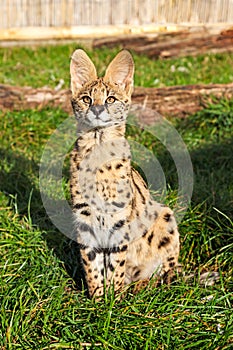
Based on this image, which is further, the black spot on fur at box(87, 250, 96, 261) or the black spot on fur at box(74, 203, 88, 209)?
the black spot on fur at box(87, 250, 96, 261)

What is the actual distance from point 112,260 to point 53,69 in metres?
5.26

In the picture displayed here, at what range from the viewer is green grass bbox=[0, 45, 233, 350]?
3273 mm

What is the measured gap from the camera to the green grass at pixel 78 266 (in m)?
3.27

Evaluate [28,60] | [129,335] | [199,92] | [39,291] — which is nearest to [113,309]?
[129,335]

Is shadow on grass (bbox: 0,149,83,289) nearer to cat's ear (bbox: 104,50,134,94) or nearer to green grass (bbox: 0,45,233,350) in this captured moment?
green grass (bbox: 0,45,233,350)

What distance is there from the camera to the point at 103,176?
3568 mm

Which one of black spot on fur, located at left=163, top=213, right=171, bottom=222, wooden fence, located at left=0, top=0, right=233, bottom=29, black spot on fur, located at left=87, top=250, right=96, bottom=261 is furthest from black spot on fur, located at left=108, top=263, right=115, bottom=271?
wooden fence, located at left=0, top=0, right=233, bottom=29

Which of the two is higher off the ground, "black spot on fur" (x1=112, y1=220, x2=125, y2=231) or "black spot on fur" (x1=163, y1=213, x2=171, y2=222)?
"black spot on fur" (x1=112, y1=220, x2=125, y2=231)

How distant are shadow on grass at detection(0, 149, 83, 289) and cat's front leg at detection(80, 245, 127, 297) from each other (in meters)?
0.21

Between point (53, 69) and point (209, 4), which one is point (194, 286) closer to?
point (53, 69)

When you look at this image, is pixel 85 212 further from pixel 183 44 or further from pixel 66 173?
pixel 183 44

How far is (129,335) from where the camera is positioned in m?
3.26

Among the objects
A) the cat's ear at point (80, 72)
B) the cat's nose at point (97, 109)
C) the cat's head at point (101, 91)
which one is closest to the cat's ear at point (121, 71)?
the cat's head at point (101, 91)

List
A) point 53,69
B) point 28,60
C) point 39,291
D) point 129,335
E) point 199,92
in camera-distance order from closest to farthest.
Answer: point 129,335
point 39,291
point 199,92
point 53,69
point 28,60
